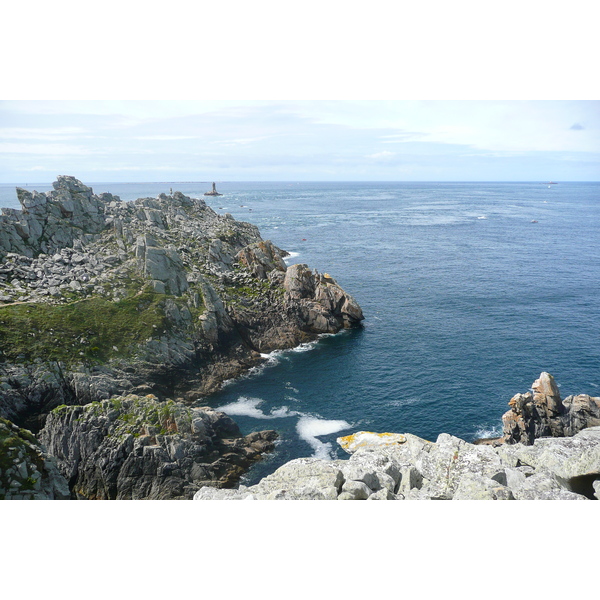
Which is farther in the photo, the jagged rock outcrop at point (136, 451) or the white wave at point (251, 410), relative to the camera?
the white wave at point (251, 410)

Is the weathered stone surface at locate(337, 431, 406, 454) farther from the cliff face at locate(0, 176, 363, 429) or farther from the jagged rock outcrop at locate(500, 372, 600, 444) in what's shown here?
the cliff face at locate(0, 176, 363, 429)

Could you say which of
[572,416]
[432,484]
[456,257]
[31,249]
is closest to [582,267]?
[456,257]

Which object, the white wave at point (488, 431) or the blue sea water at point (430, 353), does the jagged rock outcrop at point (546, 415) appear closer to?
the white wave at point (488, 431)

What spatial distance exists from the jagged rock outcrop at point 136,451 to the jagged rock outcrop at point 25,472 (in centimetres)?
570

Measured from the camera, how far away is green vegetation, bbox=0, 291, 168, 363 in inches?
1736

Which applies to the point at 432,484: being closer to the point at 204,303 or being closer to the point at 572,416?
the point at 572,416

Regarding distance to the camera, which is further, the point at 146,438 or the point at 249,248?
the point at 249,248

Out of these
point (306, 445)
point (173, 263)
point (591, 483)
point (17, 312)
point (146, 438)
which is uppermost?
point (173, 263)

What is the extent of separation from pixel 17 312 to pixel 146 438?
23155 millimetres

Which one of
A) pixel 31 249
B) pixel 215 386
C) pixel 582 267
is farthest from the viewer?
pixel 582 267

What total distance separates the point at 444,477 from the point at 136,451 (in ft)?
81.0

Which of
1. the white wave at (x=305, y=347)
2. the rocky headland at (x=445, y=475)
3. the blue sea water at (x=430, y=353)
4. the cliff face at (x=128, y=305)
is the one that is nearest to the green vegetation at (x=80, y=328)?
the cliff face at (x=128, y=305)

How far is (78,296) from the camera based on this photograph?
174ft

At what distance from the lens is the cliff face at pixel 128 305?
44188mm
